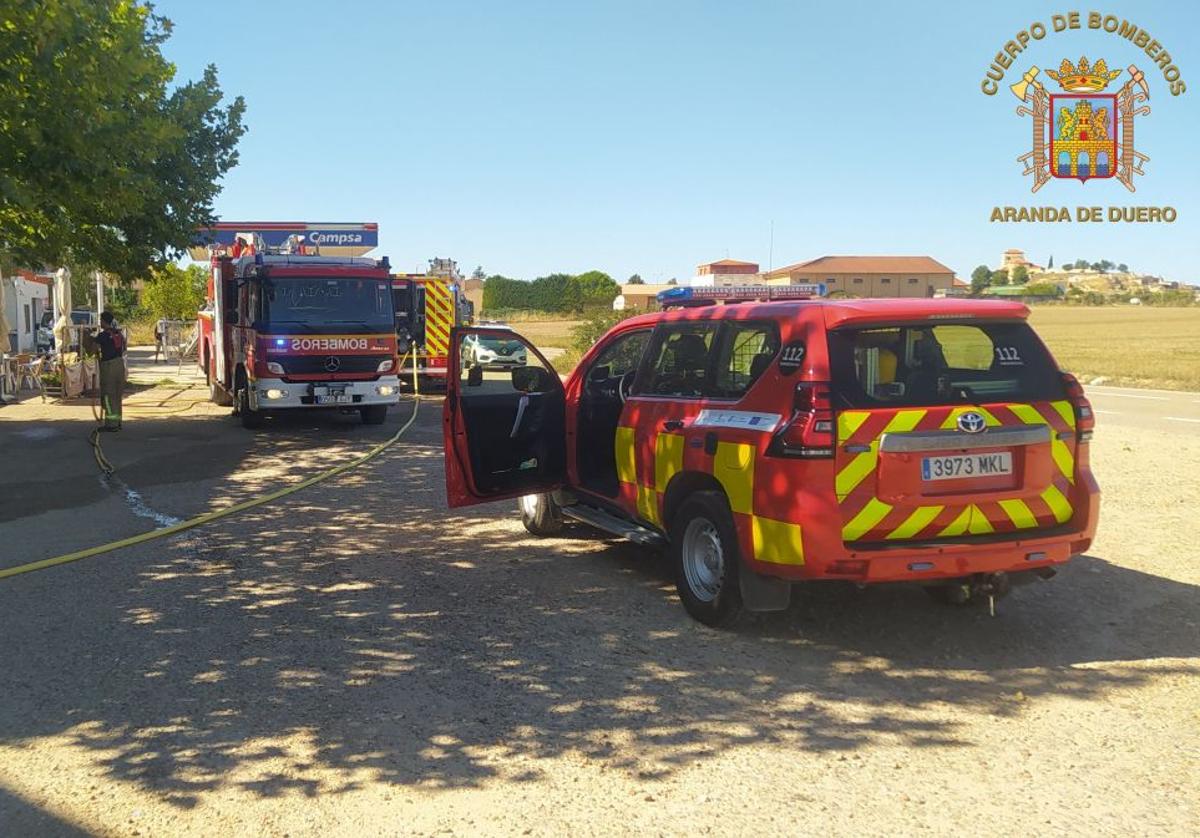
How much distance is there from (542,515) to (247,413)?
900 cm

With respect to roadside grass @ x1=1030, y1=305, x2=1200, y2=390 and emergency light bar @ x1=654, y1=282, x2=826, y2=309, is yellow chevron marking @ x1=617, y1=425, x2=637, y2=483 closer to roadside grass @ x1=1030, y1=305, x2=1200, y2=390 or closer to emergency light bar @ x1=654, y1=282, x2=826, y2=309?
emergency light bar @ x1=654, y1=282, x2=826, y2=309

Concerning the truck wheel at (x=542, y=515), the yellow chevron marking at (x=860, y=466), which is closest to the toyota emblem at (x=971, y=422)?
the yellow chevron marking at (x=860, y=466)

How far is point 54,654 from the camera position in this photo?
5.20m

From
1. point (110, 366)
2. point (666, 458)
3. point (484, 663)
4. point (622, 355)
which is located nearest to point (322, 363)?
point (110, 366)

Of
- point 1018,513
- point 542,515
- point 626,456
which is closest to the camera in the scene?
point 1018,513

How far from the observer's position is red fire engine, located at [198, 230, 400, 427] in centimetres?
1412

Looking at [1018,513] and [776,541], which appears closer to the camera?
[776,541]

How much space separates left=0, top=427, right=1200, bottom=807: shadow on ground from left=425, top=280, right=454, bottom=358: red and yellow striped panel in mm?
16067

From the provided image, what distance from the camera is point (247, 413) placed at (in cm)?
1532

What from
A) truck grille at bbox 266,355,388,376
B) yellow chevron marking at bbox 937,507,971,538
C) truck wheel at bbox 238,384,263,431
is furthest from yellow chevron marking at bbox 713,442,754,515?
truck wheel at bbox 238,384,263,431

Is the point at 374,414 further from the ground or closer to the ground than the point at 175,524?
further from the ground

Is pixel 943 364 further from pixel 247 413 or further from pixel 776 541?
pixel 247 413

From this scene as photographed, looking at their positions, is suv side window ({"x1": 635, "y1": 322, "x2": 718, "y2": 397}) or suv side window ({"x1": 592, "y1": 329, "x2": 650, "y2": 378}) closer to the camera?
suv side window ({"x1": 635, "y1": 322, "x2": 718, "y2": 397})

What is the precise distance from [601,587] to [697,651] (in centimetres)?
137
